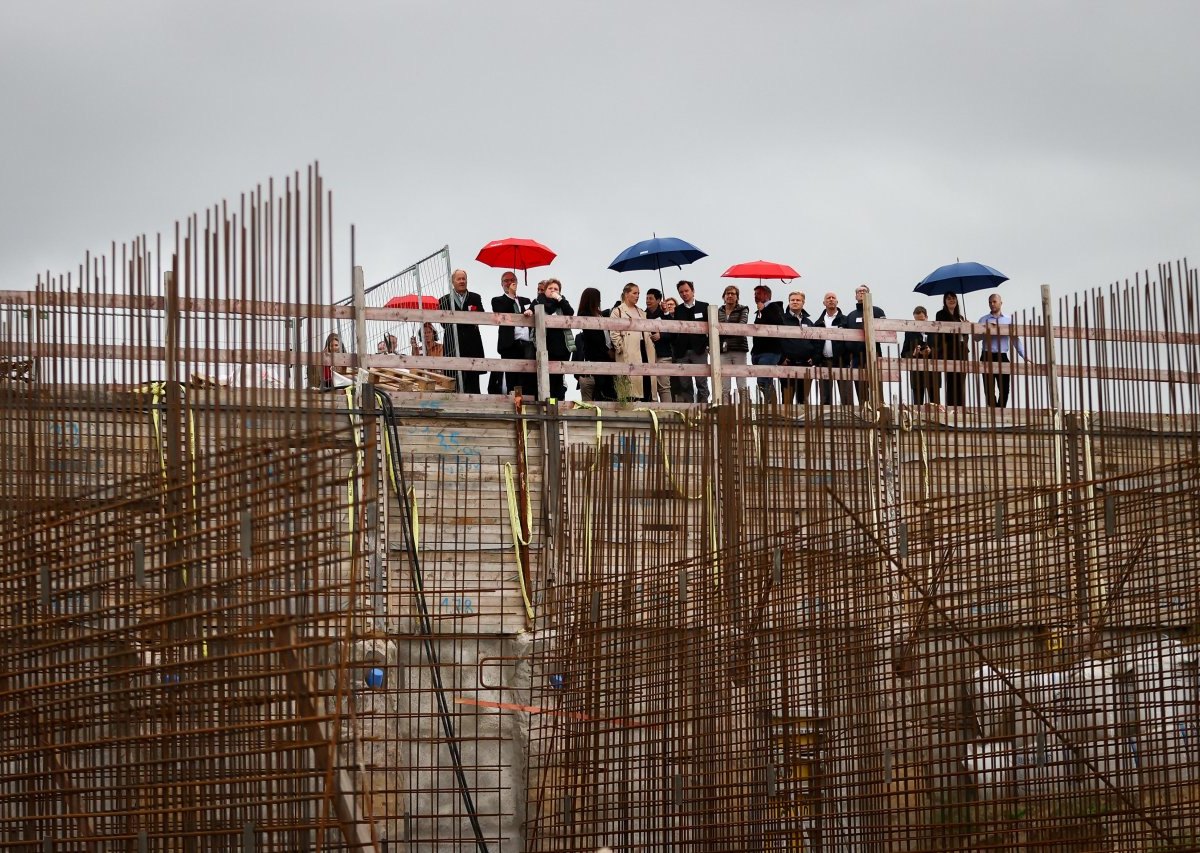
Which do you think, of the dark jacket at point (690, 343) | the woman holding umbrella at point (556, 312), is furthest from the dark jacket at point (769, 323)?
the woman holding umbrella at point (556, 312)

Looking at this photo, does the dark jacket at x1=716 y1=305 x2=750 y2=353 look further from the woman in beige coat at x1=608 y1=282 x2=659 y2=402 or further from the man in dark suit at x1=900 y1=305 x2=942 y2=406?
the man in dark suit at x1=900 y1=305 x2=942 y2=406

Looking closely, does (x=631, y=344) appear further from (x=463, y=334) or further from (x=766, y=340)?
(x=463, y=334)

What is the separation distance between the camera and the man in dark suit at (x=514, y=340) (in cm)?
1636

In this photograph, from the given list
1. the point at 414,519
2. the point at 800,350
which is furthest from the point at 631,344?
the point at 414,519

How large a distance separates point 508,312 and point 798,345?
10.1 ft

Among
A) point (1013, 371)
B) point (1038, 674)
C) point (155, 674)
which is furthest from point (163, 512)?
point (1013, 371)

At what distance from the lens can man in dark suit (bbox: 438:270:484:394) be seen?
16.5m

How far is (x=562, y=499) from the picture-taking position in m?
13.9

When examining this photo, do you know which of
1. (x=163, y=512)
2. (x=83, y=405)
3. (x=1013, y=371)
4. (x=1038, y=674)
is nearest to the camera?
(x=163, y=512)

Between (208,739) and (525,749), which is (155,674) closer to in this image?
(208,739)

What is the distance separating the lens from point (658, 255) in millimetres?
19797

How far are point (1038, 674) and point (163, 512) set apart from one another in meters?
5.71

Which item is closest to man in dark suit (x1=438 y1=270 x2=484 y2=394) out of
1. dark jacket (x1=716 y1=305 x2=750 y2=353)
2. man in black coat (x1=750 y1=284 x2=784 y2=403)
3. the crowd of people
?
the crowd of people

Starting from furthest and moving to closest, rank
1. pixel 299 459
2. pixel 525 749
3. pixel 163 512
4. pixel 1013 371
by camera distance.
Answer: pixel 525 749
pixel 1013 371
pixel 163 512
pixel 299 459
